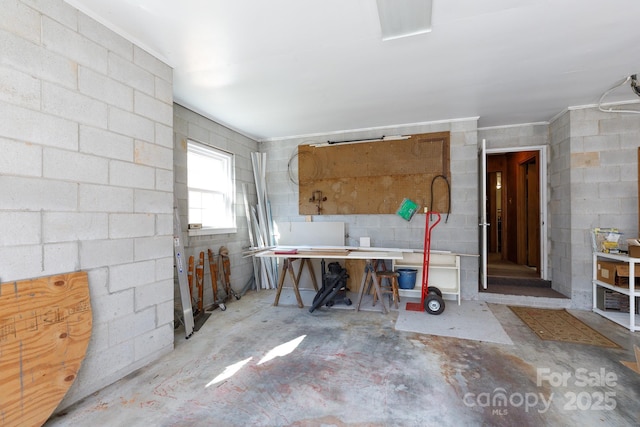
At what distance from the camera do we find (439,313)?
11.6 ft

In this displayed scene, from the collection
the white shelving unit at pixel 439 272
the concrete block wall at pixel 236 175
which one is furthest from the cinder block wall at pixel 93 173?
the white shelving unit at pixel 439 272

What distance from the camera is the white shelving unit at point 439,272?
162 inches

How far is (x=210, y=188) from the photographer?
4250mm

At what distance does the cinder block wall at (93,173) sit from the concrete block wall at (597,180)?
17.0 feet

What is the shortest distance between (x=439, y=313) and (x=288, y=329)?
1.97 meters

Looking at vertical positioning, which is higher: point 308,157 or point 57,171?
point 308,157

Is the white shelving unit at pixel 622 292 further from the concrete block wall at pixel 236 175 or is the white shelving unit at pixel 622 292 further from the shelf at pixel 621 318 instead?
the concrete block wall at pixel 236 175

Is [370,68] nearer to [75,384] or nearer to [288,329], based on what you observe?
[288,329]

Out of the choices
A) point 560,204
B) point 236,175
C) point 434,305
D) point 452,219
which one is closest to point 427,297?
point 434,305

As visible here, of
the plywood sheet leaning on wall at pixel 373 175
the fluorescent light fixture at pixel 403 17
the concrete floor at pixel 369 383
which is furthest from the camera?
the plywood sheet leaning on wall at pixel 373 175

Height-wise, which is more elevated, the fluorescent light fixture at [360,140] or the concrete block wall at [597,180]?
the fluorescent light fixture at [360,140]

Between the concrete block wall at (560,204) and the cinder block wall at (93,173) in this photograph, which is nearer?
the cinder block wall at (93,173)

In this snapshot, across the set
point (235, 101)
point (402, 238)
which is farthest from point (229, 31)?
point (402, 238)

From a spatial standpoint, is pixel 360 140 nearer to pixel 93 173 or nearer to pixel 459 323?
pixel 459 323
